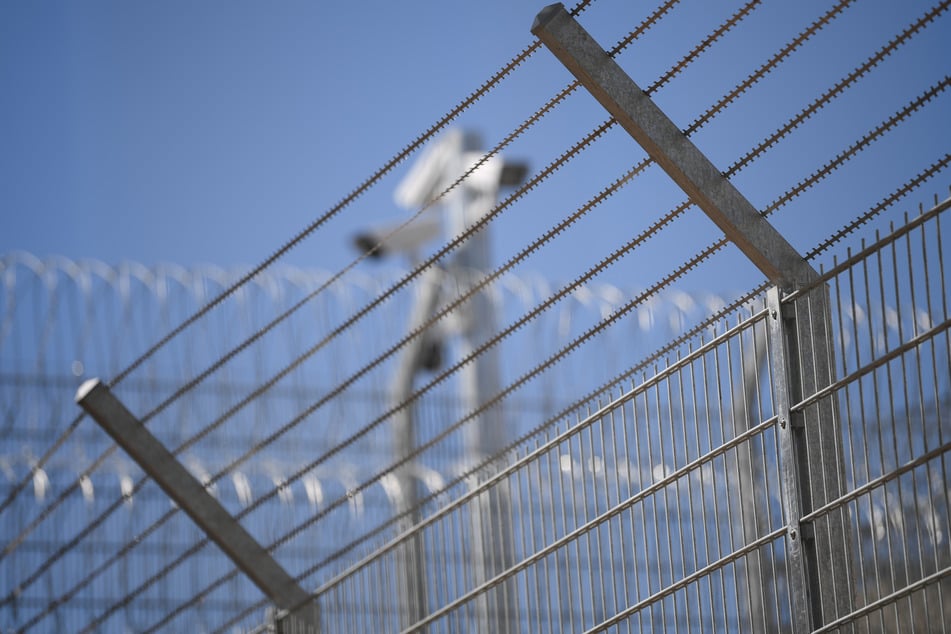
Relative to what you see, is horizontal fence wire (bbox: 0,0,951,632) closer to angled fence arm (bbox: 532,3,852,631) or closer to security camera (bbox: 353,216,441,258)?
angled fence arm (bbox: 532,3,852,631)

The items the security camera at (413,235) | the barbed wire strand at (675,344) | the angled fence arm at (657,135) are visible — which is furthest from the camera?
the security camera at (413,235)

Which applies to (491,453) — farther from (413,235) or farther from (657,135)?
(657,135)

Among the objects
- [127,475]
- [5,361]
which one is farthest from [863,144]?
[5,361]

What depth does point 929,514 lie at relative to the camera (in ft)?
9.88

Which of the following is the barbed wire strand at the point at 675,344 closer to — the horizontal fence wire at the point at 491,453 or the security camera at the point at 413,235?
the horizontal fence wire at the point at 491,453

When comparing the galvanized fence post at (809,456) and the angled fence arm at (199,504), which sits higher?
the angled fence arm at (199,504)

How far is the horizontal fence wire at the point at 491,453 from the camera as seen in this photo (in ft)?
10.6

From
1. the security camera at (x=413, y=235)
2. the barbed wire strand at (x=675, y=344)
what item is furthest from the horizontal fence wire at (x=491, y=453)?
the security camera at (x=413, y=235)

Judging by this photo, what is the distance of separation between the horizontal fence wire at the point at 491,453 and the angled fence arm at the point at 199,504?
0.24 feet

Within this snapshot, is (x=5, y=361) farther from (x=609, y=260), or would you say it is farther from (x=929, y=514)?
(x=929, y=514)

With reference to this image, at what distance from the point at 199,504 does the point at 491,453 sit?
3.81 meters

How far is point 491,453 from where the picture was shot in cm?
843

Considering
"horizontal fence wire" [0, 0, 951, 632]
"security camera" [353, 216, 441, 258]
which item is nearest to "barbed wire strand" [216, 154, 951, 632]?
"horizontal fence wire" [0, 0, 951, 632]

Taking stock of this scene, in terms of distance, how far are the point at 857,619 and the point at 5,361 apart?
6.28 m
